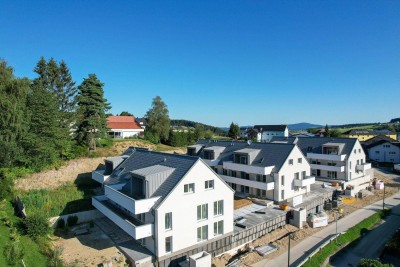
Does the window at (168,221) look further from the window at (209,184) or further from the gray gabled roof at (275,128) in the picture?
the gray gabled roof at (275,128)

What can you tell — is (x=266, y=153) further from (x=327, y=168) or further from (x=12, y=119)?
(x=12, y=119)

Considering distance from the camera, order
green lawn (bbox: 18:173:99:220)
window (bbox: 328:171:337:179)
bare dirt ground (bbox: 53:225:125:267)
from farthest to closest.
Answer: window (bbox: 328:171:337:179) → green lawn (bbox: 18:173:99:220) → bare dirt ground (bbox: 53:225:125:267)

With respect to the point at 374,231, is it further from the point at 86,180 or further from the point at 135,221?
the point at 86,180

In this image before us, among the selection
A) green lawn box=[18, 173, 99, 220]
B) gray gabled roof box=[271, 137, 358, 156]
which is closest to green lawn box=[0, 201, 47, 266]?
green lawn box=[18, 173, 99, 220]

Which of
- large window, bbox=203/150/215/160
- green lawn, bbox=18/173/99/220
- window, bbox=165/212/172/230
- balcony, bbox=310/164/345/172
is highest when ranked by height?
large window, bbox=203/150/215/160

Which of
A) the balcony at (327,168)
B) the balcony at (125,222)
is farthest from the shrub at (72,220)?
the balcony at (327,168)

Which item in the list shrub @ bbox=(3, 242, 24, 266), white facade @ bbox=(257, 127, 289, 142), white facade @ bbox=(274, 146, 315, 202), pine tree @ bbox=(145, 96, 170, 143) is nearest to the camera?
shrub @ bbox=(3, 242, 24, 266)

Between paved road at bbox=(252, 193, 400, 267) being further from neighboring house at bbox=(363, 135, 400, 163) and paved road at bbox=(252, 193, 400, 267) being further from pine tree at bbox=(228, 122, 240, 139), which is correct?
pine tree at bbox=(228, 122, 240, 139)

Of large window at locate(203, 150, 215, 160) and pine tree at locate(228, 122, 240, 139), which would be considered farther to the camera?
pine tree at locate(228, 122, 240, 139)
